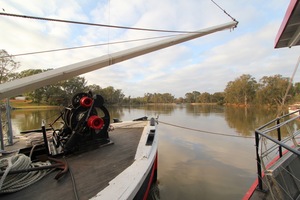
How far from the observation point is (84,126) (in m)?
3.43

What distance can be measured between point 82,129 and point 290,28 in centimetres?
454

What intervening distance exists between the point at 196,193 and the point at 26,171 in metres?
3.53

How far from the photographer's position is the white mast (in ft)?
6.70

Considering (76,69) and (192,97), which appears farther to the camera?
(192,97)

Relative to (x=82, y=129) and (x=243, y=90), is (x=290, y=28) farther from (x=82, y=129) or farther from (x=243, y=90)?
(x=243, y=90)

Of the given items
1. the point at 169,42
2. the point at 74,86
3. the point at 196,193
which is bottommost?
the point at 196,193

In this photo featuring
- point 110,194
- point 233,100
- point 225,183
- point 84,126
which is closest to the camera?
point 110,194

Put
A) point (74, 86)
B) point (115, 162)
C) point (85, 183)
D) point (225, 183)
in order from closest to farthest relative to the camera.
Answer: point (85, 183), point (115, 162), point (225, 183), point (74, 86)

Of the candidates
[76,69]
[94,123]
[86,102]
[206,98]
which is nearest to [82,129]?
[94,123]

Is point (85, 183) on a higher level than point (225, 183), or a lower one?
higher

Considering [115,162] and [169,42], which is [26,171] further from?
[169,42]

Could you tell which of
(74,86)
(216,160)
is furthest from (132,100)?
(216,160)

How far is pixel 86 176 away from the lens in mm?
2416

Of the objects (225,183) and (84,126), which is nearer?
(84,126)
